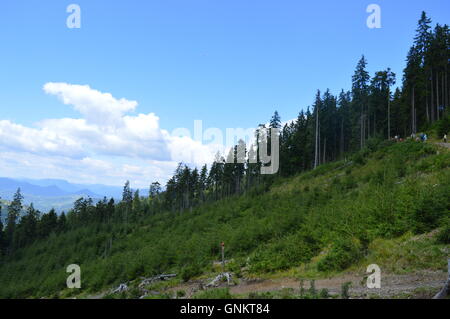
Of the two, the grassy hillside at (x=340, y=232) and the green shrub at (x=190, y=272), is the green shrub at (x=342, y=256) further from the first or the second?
the green shrub at (x=190, y=272)

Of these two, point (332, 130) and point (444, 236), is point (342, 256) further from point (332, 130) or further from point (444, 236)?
point (332, 130)

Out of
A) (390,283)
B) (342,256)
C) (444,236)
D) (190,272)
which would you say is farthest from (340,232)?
(190,272)

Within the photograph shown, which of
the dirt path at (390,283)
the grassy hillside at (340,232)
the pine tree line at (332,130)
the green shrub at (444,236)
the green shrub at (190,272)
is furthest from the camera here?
the pine tree line at (332,130)

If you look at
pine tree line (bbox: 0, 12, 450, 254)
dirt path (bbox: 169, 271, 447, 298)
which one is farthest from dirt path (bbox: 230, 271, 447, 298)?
pine tree line (bbox: 0, 12, 450, 254)

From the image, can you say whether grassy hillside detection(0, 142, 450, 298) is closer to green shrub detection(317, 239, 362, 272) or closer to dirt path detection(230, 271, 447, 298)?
green shrub detection(317, 239, 362, 272)

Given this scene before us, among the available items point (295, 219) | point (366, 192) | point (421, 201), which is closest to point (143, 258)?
point (295, 219)

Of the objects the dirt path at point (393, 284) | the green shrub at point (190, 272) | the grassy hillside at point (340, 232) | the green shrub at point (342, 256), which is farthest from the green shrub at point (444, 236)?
the green shrub at point (190, 272)

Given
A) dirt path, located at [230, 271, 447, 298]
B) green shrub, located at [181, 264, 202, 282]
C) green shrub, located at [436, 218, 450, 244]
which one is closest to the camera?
dirt path, located at [230, 271, 447, 298]

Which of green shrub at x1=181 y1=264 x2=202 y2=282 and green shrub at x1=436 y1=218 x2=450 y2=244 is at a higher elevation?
green shrub at x1=436 y1=218 x2=450 y2=244

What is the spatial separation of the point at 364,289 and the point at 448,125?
32.8 metres

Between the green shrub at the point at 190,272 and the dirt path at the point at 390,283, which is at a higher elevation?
the dirt path at the point at 390,283

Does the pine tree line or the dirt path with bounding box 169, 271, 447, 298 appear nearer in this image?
the dirt path with bounding box 169, 271, 447, 298

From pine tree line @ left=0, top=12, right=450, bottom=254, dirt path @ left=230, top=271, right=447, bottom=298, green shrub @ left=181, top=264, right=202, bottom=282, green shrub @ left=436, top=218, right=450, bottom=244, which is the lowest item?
green shrub @ left=181, top=264, right=202, bottom=282
